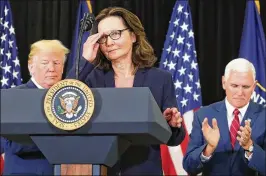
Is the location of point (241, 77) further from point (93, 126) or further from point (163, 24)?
point (93, 126)

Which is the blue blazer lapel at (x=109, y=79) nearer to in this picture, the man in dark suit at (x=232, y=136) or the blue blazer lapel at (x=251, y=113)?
the man in dark suit at (x=232, y=136)

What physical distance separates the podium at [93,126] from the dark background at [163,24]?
3240 millimetres

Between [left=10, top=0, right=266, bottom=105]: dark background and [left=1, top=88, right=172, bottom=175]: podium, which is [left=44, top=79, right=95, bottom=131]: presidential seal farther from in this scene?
[left=10, top=0, right=266, bottom=105]: dark background

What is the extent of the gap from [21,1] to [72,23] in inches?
22.0

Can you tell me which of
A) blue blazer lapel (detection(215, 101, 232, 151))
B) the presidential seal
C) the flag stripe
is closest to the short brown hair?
the presidential seal

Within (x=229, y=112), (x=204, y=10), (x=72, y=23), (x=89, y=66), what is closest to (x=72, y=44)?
(x=72, y=23)

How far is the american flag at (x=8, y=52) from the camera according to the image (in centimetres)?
496

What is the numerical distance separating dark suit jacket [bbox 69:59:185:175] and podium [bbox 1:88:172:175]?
0.43 meters

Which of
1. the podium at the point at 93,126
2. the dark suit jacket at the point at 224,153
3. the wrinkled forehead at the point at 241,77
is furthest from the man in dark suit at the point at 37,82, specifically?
the podium at the point at 93,126

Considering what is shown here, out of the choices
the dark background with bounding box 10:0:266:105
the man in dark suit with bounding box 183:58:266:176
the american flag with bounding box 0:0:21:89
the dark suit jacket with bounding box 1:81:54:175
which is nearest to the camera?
the dark suit jacket with bounding box 1:81:54:175

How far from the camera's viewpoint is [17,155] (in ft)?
9.75

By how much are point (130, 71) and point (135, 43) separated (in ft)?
0.54

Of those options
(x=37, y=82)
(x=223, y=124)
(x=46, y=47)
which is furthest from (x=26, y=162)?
(x=223, y=124)

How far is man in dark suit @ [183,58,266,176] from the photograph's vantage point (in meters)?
3.05
